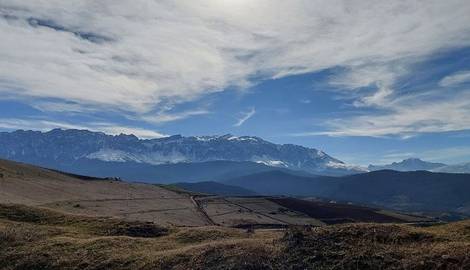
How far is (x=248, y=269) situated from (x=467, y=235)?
13942 millimetres

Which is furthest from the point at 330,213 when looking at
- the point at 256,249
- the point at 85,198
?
the point at 256,249

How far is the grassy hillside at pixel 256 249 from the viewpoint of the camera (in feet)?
96.9

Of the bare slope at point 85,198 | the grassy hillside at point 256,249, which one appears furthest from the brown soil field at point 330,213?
A: the grassy hillside at point 256,249

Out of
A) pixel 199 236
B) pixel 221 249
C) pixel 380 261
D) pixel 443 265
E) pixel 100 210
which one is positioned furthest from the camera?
pixel 100 210

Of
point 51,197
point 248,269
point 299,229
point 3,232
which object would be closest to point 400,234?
point 299,229

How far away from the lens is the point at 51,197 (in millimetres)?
104812

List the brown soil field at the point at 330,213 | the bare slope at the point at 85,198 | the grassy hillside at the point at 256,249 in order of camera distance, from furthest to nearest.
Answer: the brown soil field at the point at 330,213, the bare slope at the point at 85,198, the grassy hillside at the point at 256,249

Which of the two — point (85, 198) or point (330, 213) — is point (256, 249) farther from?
point (330, 213)

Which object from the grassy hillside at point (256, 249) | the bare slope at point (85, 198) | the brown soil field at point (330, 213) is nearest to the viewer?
the grassy hillside at point (256, 249)

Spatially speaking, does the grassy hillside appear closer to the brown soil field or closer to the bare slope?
the bare slope

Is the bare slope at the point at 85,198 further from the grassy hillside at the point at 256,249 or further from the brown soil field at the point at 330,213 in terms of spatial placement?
the grassy hillside at the point at 256,249

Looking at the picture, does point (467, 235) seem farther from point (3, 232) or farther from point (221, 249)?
point (3, 232)

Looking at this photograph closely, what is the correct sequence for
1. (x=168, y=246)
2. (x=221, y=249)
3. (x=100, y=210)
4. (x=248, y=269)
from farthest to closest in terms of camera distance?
(x=100, y=210) < (x=168, y=246) < (x=221, y=249) < (x=248, y=269)

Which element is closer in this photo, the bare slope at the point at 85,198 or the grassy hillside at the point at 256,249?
the grassy hillside at the point at 256,249
